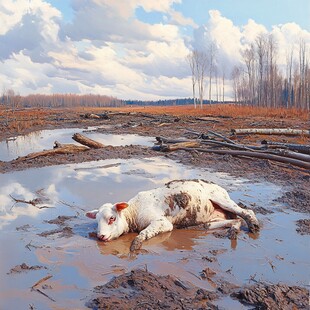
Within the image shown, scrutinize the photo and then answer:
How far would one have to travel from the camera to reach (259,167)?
13.5 meters

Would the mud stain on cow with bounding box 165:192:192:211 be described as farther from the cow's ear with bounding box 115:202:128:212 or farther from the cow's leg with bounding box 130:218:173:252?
the cow's ear with bounding box 115:202:128:212

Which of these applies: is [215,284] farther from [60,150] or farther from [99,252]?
[60,150]

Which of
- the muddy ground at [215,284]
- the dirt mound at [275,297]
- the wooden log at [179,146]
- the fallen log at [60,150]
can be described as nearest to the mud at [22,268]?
the muddy ground at [215,284]

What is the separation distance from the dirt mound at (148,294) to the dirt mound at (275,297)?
37cm

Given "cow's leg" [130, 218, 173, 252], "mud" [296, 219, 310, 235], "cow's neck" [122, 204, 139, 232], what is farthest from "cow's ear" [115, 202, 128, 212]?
"mud" [296, 219, 310, 235]

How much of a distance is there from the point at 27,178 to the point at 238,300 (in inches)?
368

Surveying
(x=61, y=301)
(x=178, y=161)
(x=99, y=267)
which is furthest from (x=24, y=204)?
(x=178, y=161)

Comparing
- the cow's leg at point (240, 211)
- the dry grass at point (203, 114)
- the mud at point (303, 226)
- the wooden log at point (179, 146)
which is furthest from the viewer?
the dry grass at point (203, 114)

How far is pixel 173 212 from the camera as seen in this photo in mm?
7285

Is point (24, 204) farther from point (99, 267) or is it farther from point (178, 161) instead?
point (178, 161)

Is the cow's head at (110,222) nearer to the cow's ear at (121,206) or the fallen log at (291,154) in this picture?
the cow's ear at (121,206)

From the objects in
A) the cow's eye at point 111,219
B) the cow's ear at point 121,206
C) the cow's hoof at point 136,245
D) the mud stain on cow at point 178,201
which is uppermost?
the cow's ear at point 121,206

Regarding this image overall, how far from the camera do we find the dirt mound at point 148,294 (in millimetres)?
4199

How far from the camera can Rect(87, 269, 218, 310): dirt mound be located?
4199 millimetres
